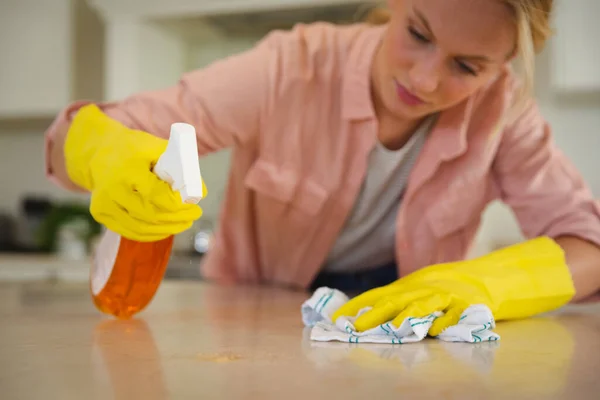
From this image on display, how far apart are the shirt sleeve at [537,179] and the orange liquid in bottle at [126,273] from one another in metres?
0.55

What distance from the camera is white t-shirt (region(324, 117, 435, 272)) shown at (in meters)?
0.93

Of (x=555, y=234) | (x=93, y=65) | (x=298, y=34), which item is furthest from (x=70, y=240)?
(x=555, y=234)

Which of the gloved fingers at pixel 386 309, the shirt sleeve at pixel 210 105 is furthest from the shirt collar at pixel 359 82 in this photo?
the gloved fingers at pixel 386 309

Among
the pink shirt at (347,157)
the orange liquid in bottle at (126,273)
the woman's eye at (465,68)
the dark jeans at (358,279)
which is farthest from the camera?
the dark jeans at (358,279)

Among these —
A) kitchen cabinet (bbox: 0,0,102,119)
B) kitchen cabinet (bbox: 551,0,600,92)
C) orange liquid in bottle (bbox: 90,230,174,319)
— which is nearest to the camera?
orange liquid in bottle (bbox: 90,230,174,319)

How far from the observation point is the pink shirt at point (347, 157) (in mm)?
882

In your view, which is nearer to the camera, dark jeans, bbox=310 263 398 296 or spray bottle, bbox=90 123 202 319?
spray bottle, bbox=90 123 202 319

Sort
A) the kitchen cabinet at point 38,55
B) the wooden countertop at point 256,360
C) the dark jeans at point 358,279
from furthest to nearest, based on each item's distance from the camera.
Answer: the kitchen cabinet at point 38,55
the dark jeans at point 358,279
the wooden countertop at point 256,360

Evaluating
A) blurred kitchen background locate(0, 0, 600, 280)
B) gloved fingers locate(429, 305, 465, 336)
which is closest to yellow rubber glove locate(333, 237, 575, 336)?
gloved fingers locate(429, 305, 465, 336)

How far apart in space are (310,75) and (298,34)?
7cm

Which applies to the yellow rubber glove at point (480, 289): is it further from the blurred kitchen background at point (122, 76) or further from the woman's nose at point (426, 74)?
the blurred kitchen background at point (122, 76)

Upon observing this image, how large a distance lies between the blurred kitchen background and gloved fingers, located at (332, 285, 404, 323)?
1.48 m

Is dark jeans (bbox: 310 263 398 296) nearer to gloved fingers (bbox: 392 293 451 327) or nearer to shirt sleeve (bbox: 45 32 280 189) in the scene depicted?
shirt sleeve (bbox: 45 32 280 189)

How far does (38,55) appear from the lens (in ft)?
8.29
